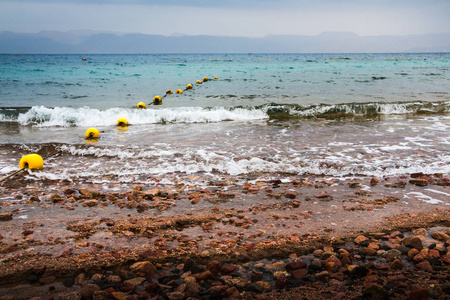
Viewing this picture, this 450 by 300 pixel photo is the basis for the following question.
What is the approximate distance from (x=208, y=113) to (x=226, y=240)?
9617mm

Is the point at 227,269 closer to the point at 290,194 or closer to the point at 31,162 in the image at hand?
the point at 290,194

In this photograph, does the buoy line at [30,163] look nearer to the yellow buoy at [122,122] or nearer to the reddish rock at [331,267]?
the yellow buoy at [122,122]

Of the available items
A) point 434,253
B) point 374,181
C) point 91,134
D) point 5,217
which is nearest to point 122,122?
point 91,134

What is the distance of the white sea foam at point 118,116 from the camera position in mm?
11898

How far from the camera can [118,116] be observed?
12414 millimetres

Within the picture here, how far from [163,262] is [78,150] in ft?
18.4

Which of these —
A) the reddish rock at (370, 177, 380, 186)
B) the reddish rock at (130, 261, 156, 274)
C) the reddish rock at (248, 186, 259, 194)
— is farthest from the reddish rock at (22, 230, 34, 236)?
the reddish rock at (370, 177, 380, 186)

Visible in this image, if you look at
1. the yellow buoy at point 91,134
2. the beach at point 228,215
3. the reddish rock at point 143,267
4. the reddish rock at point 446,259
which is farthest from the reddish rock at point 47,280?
the yellow buoy at point 91,134

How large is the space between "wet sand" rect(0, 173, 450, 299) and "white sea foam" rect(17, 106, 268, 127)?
7000mm

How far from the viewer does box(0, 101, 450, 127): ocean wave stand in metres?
12.1

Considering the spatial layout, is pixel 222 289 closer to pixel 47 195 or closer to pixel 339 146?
pixel 47 195

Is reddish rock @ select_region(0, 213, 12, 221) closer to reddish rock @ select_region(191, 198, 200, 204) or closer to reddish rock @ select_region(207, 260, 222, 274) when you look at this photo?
reddish rock @ select_region(191, 198, 200, 204)

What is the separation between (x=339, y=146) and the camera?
7.69m

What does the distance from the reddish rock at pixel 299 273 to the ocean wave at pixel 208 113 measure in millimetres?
9654
